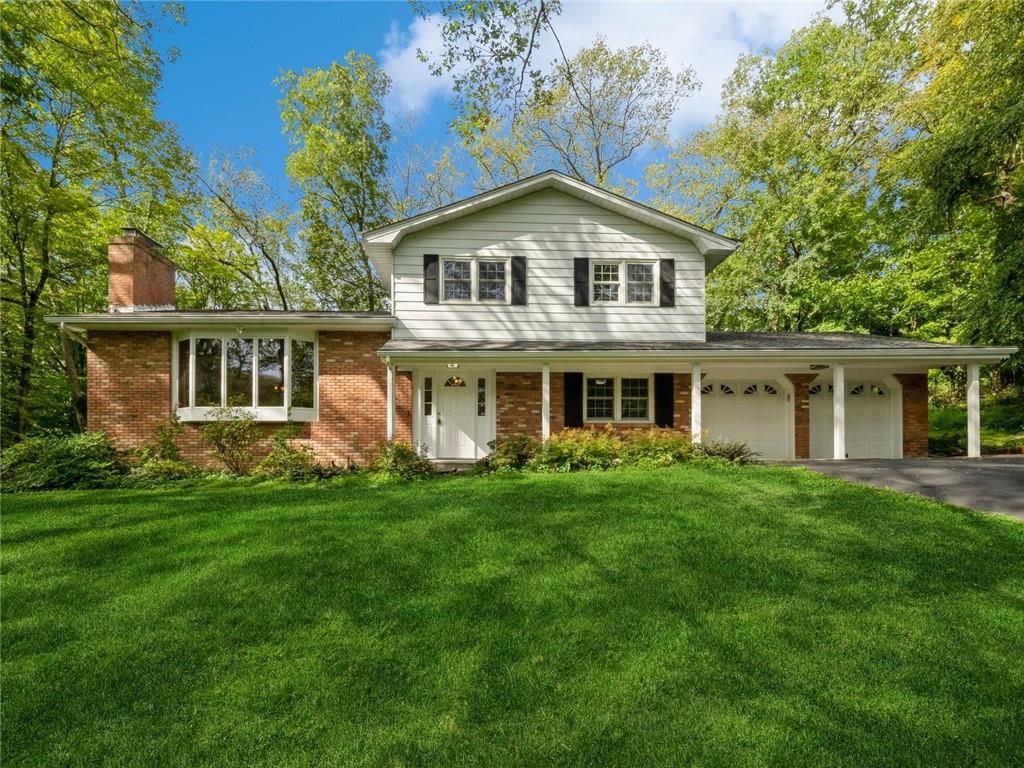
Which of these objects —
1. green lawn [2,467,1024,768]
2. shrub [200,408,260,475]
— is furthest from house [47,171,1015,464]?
green lawn [2,467,1024,768]

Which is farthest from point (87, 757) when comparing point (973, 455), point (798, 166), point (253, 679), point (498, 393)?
point (798, 166)

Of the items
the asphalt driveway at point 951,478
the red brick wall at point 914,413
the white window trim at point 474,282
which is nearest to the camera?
the asphalt driveway at point 951,478

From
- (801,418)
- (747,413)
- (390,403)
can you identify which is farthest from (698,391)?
(390,403)

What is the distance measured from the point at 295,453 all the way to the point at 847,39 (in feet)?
82.7

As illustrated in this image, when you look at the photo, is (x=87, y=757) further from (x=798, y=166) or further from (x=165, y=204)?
(x=798, y=166)

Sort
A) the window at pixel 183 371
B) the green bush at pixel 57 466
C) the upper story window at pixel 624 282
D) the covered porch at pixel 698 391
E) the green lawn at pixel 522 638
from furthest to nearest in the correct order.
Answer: the upper story window at pixel 624 282, the window at pixel 183 371, the covered porch at pixel 698 391, the green bush at pixel 57 466, the green lawn at pixel 522 638

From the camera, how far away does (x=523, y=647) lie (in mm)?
3328

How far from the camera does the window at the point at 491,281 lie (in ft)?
38.8

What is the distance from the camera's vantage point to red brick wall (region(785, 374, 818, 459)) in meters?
12.5

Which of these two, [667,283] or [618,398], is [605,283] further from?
[618,398]

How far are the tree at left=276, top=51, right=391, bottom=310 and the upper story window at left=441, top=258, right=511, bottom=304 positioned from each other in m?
12.3

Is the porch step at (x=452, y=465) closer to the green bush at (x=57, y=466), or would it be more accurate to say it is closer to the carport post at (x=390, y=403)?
the carport post at (x=390, y=403)

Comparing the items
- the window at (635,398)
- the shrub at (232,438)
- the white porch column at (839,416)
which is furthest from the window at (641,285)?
the shrub at (232,438)

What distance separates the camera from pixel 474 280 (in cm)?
1177
